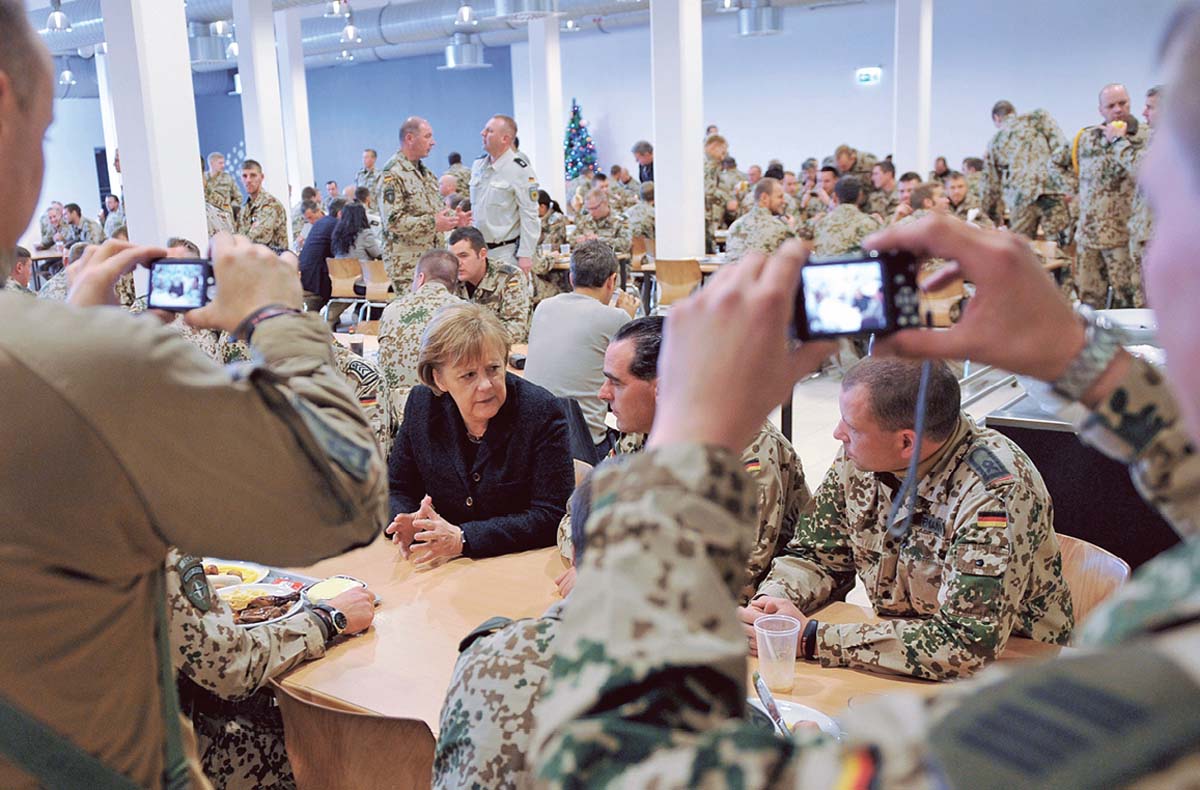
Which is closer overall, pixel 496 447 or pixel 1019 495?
pixel 1019 495

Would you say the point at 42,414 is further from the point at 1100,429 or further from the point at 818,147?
the point at 818,147

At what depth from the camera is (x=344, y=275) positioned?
8.98 meters

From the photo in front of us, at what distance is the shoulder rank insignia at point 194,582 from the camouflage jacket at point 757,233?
5983 mm

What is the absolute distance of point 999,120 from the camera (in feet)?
33.1

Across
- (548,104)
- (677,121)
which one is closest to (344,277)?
(677,121)

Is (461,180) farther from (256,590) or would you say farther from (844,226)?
(256,590)

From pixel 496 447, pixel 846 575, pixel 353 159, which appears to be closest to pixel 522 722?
pixel 846 575

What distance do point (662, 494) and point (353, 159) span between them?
23393mm

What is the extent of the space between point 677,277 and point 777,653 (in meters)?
6.35

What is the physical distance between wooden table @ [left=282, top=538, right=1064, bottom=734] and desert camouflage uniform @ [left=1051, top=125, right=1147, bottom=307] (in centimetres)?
669

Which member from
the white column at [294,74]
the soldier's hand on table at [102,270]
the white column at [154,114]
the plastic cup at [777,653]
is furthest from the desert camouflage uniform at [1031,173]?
the soldier's hand on table at [102,270]

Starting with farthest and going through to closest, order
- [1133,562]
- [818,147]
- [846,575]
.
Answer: [818,147]
[1133,562]
[846,575]

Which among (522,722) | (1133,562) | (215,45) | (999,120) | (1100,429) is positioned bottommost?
(1133,562)

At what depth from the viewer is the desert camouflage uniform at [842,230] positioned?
7574 millimetres
